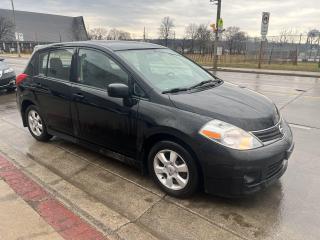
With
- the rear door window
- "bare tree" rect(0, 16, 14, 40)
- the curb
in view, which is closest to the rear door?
the rear door window

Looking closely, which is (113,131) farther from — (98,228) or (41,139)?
(41,139)

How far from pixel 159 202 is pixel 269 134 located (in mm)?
1383

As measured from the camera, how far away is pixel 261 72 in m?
19.2

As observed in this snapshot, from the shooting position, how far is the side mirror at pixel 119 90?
3500 millimetres

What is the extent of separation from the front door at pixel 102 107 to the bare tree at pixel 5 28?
77.8 m

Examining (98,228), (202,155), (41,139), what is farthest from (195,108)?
(41,139)

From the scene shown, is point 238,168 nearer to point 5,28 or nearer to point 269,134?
point 269,134

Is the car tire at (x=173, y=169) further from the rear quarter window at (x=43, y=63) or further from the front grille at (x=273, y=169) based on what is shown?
the rear quarter window at (x=43, y=63)

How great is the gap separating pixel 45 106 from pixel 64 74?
69 cm

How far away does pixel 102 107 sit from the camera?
12.8 feet

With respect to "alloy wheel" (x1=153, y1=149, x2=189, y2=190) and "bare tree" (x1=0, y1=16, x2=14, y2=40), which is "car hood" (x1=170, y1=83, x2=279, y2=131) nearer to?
"alloy wheel" (x1=153, y1=149, x2=189, y2=190)

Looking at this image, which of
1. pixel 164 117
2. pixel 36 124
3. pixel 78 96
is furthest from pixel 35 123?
pixel 164 117

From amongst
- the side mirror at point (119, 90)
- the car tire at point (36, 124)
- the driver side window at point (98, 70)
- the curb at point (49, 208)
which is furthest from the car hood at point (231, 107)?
the car tire at point (36, 124)

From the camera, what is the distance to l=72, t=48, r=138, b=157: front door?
3.71m
